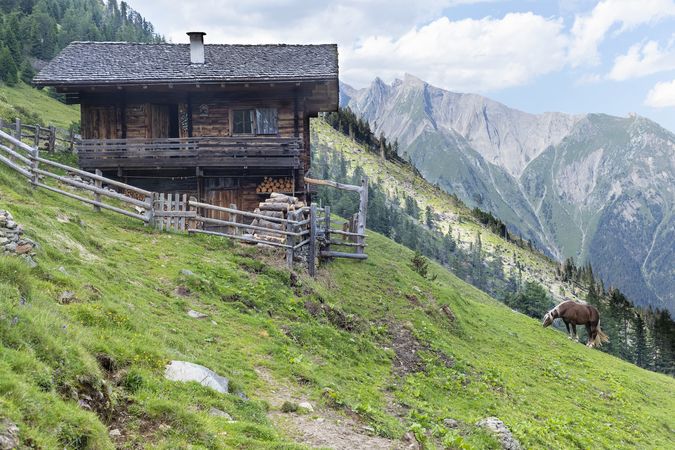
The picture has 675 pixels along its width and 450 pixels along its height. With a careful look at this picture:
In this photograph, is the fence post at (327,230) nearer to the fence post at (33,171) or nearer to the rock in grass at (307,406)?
the fence post at (33,171)

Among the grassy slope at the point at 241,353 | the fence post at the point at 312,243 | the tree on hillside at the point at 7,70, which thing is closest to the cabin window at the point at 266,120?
the grassy slope at the point at 241,353

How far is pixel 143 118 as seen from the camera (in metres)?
31.2

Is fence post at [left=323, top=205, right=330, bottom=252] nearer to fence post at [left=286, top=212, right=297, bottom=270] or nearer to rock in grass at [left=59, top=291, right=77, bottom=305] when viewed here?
fence post at [left=286, top=212, right=297, bottom=270]

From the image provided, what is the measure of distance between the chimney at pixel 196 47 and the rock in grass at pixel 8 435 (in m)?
28.2

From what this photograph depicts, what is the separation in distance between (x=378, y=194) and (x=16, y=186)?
315ft

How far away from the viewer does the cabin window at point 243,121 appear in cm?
3102

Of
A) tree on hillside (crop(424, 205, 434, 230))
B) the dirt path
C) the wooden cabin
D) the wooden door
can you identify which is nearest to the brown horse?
the wooden cabin

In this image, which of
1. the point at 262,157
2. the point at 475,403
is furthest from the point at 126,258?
the point at 262,157

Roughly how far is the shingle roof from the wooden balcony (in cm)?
331

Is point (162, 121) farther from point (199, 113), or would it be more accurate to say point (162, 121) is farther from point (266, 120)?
point (266, 120)

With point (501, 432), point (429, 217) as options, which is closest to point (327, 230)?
point (501, 432)

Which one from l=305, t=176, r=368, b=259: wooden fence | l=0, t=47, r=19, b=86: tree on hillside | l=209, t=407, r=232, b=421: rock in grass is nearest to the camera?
l=209, t=407, r=232, b=421: rock in grass

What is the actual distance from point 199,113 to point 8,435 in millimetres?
27119

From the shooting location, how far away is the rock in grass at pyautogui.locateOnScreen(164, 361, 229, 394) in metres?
9.82
